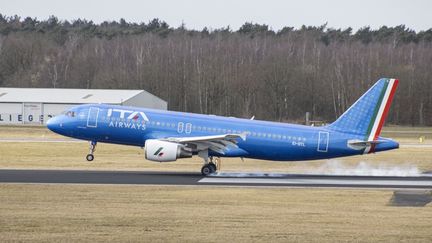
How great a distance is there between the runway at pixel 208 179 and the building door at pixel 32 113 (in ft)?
214

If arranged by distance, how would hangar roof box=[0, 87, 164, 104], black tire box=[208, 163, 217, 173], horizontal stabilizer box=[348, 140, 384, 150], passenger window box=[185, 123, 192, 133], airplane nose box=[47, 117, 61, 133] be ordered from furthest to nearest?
hangar roof box=[0, 87, 164, 104] < airplane nose box=[47, 117, 61, 133] < passenger window box=[185, 123, 192, 133] < horizontal stabilizer box=[348, 140, 384, 150] < black tire box=[208, 163, 217, 173]

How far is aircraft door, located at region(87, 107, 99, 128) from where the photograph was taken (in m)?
42.5

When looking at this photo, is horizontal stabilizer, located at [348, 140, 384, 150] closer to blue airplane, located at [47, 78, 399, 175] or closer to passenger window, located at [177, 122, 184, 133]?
blue airplane, located at [47, 78, 399, 175]

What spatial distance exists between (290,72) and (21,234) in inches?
4023

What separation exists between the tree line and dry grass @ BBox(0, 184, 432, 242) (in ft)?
269

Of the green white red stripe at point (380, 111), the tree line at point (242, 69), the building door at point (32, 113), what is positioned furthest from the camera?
the tree line at point (242, 69)

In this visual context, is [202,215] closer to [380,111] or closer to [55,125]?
[380,111]

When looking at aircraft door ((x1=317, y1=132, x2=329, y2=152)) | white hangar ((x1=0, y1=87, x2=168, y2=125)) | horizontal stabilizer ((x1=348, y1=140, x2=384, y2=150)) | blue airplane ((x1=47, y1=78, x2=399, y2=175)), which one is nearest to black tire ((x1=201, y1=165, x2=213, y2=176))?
blue airplane ((x1=47, y1=78, x2=399, y2=175))

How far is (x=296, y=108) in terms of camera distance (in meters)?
120

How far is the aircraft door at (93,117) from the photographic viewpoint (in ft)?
139

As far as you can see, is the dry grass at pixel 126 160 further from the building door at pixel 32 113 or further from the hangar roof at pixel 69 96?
the building door at pixel 32 113

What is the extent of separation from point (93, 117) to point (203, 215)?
1722 centimetres

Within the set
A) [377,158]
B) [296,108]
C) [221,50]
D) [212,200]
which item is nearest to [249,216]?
[212,200]

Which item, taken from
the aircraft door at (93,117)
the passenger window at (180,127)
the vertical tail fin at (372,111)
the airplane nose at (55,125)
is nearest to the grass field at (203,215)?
the passenger window at (180,127)
